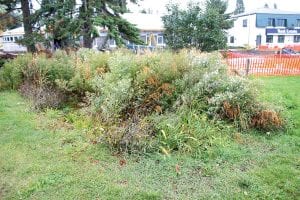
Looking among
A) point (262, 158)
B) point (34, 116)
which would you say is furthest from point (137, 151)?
point (34, 116)

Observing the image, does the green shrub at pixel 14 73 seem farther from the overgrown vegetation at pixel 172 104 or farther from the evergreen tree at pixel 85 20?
the evergreen tree at pixel 85 20

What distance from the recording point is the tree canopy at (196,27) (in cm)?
1611

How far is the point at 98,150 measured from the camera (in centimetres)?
455

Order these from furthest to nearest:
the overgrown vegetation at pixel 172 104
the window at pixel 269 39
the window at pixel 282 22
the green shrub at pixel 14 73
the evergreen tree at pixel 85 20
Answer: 1. the window at pixel 282 22
2. the window at pixel 269 39
3. the evergreen tree at pixel 85 20
4. the green shrub at pixel 14 73
5. the overgrown vegetation at pixel 172 104

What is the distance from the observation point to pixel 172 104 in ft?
19.0

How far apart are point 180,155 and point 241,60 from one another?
395 inches

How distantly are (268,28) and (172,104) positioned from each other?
3596 cm

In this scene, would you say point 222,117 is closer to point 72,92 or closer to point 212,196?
point 212,196

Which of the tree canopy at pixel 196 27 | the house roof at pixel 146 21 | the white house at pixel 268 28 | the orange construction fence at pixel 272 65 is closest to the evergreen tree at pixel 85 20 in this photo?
the tree canopy at pixel 196 27

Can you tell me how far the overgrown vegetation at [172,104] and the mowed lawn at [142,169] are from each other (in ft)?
0.84

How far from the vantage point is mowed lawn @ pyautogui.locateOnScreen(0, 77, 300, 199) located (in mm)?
3475

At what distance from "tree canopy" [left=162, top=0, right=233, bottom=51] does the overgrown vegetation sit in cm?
1005

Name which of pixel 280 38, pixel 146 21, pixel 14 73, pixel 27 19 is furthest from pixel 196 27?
pixel 280 38

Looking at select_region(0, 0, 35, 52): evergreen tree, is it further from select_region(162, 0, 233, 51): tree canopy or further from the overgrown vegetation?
the overgrown vegetation
